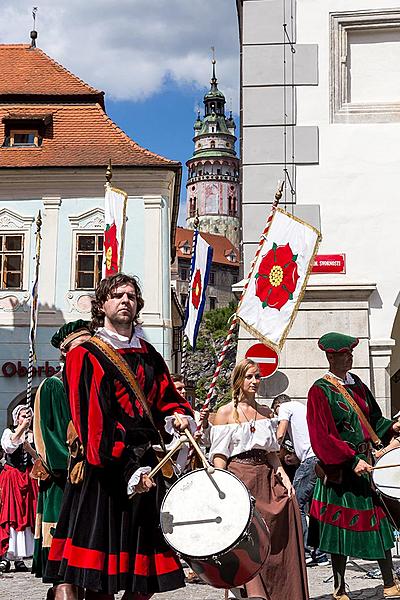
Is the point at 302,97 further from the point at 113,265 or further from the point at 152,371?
the point at 152,371

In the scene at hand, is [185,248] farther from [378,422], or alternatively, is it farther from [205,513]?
[205,513]

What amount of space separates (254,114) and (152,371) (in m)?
6.04

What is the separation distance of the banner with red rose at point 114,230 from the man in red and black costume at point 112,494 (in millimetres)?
6332

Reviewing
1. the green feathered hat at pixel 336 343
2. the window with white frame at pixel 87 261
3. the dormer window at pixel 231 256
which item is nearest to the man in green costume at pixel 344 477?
the green feathered hat at pixel 336 343

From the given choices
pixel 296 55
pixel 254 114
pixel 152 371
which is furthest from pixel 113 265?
pixel 152 371

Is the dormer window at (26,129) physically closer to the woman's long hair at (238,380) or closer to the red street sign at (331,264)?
the red street sign at (331,264)

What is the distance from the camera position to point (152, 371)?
4.41m

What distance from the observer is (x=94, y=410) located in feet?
13.5

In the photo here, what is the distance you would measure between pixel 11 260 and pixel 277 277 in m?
16.2

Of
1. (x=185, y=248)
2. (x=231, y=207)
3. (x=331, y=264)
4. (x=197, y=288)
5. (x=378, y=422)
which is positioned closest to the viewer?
(x=378, y=422)

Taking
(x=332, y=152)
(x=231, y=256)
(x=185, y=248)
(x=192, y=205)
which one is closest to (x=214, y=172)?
(x=192, y=205)

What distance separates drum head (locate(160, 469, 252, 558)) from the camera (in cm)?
400

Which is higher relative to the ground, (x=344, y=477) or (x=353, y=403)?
(x=353, y=403)

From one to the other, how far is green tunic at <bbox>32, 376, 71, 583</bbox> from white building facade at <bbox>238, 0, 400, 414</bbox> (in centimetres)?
414
